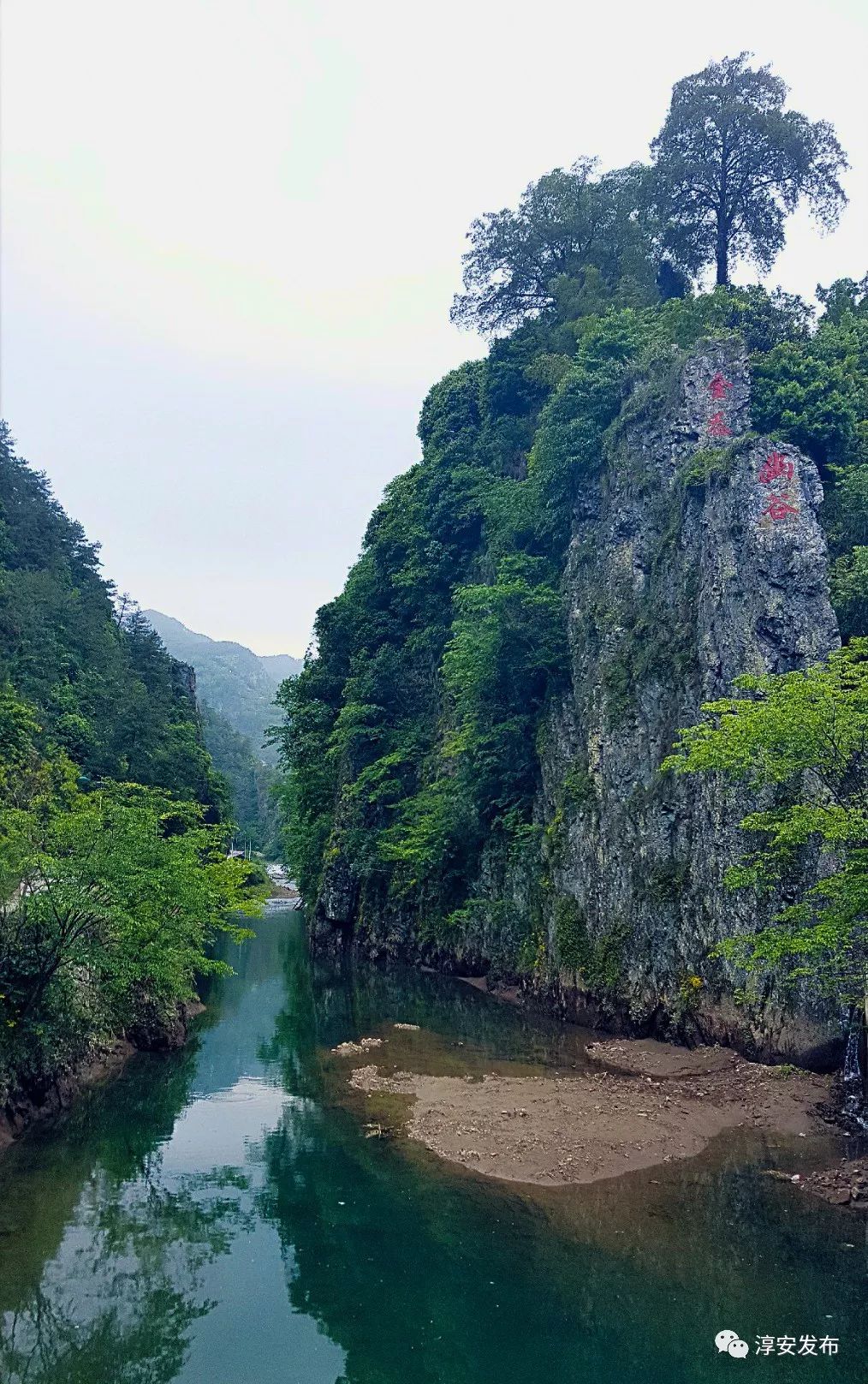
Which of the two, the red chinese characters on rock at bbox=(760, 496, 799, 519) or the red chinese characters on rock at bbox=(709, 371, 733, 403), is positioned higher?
the red chinese characters on rock at bbox=(709, 371, 733, 403)

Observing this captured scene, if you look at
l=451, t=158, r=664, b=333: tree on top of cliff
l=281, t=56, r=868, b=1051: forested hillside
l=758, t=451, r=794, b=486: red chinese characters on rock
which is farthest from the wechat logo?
l=451, t=158, r=664, b=333: tree on top of cliff

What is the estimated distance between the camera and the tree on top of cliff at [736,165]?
32281 mm

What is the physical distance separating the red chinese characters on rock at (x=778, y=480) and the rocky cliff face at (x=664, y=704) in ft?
0.14

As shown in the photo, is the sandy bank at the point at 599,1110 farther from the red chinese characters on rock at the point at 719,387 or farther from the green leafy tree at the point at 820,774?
the red chinese characters on rock at the point at 719,387

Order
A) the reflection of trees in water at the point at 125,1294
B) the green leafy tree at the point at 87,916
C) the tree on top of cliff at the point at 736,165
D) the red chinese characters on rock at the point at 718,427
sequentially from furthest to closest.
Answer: the tree on top of cliff at the point at 736,165 < the red chinese characters on rock at the point at 718,427 < the green leafy tree at the point at 87,916 < the reflection of trees in water at the point at 125,1294

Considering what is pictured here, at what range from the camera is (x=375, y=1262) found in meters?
11.2

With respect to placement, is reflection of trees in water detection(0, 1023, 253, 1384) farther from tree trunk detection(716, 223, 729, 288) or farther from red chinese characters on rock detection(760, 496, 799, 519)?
tree trunk detection(716, 223, 729, 288)

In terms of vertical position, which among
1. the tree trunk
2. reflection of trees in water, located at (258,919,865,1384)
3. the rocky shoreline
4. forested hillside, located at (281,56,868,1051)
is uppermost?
the tree trunk

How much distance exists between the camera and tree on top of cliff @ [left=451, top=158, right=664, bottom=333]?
36.2 meters

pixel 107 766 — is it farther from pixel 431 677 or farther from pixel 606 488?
pixel 606 488

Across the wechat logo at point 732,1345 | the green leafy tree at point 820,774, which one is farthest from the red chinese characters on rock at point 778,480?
the wechat logo at point 732,1345

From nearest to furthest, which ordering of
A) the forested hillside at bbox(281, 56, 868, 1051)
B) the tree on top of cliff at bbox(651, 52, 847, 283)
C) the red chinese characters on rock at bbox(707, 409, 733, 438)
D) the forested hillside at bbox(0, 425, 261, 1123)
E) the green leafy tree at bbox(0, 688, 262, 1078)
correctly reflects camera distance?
the green leafy tree at bbox(0, 688, 262, 1078) → the forested hillside at bbox(0, 425, 261, 1123) → the forested hillside at bbox(281, 56, 868, 1051) → the red chinese characters on rock at bbox(707, 409, 733, 438) → the tree on top of cliff at bbox(651, 52, 847, 283)

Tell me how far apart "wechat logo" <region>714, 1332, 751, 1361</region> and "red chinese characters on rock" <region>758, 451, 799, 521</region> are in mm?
17986

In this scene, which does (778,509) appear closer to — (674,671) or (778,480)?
(778,480)
